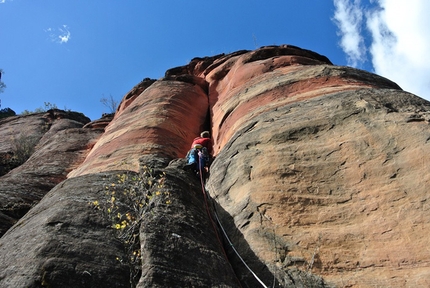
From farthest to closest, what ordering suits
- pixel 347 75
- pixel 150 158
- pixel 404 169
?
pixel 347 75, pixel 150 158, pixel 404 169

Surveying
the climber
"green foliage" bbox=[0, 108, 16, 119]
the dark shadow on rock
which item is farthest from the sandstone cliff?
"green foliage" bbox=[0, 108, 16, 119]

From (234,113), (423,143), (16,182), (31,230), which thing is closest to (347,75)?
(234,113)

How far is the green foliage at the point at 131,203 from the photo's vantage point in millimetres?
5918

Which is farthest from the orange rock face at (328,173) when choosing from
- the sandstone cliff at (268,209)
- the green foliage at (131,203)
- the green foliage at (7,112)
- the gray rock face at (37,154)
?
the green foliage at (7,112)

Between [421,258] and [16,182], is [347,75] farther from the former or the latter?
[16,182]

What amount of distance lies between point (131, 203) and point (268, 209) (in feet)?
8.49

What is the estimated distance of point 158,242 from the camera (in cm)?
600

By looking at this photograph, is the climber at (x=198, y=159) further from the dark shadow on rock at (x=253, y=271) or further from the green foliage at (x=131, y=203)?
the dark shadow on rock at (x=253, y=271)

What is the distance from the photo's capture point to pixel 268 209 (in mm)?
7383

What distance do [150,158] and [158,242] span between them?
4.48 metres

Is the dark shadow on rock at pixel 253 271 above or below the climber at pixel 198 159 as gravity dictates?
below

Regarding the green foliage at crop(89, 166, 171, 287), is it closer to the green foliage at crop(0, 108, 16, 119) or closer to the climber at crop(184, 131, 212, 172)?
the climber at crop(184, 131, 212, 172)

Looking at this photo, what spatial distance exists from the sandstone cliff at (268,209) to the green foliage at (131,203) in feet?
0.08

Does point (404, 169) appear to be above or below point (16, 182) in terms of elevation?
below
